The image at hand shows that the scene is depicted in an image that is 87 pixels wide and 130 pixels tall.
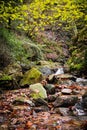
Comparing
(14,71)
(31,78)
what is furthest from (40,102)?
(14,71)

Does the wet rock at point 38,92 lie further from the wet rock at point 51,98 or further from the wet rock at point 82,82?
the wet rock at point 82,82

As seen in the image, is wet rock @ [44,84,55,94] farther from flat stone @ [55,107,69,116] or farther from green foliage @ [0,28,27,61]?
green foliage @ [0,28,27,61]

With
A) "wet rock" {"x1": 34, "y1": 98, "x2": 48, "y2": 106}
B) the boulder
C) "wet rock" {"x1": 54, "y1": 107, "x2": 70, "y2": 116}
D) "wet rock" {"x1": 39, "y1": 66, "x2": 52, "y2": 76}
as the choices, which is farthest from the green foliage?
"wet rock" {"x1": 54, "y1": 107, "x2": 70, "y2": 116}

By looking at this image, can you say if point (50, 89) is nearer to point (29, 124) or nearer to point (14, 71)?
point (14, 71)

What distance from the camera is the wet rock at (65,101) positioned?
31.4ft

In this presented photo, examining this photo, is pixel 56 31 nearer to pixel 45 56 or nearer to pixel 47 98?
pixel 45 56

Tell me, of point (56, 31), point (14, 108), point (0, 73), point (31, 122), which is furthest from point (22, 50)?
point (56, 31)

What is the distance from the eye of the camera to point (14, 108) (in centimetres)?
921

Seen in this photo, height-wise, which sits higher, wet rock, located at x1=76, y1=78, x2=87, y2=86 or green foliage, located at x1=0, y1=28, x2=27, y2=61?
green foliage, located at x1=0, y1=28, x2=27, y2=61

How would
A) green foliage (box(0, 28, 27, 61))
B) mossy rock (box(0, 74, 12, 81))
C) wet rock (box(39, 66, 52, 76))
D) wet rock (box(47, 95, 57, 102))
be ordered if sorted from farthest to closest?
wet rock (box(39, 66, 52, 76)) → green foliage (box(0, 28, 27, 61)) → mossy rock (box(0, 74, 12, 81)) → wet rock (box(47, 95, 57, 102))

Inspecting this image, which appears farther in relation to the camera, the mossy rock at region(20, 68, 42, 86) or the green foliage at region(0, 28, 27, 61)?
the green foliage at region(0, 28, 27, 61)

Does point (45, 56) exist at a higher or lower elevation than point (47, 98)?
lower

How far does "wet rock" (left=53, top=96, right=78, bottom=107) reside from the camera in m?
9.58

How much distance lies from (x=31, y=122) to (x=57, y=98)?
83.9 inches
